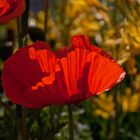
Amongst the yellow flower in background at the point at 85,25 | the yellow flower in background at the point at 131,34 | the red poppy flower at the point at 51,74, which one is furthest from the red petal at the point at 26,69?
the yellow flower in background at the point at 85,25

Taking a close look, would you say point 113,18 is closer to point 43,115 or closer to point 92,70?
point 43,115

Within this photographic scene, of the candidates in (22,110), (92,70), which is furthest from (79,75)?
(22,110)

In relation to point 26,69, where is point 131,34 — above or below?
below

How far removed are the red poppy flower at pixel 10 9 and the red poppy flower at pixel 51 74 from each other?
0.06 m

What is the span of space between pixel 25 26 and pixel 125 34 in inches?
15.7

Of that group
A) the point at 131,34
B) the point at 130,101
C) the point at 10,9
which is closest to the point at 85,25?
the point at 130,101

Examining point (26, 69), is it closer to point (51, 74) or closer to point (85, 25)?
point (51, 74)

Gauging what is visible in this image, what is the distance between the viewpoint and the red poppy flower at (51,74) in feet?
2.16

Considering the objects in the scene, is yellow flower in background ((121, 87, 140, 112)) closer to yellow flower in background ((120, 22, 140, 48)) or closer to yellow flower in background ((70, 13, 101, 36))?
yellow flower in background ((70, 13, 101, 36))

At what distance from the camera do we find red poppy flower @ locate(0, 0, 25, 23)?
2.32 feet

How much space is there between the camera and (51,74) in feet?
2.17

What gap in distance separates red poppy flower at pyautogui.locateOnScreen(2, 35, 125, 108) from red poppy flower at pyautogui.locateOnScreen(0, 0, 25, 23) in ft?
0.19

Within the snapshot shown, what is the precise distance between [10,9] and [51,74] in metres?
0.11

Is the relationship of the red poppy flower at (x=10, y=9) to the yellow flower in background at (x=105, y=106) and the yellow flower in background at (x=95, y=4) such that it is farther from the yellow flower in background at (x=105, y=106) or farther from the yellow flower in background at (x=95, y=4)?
the yellow flower in background at (x=105, y=106)
